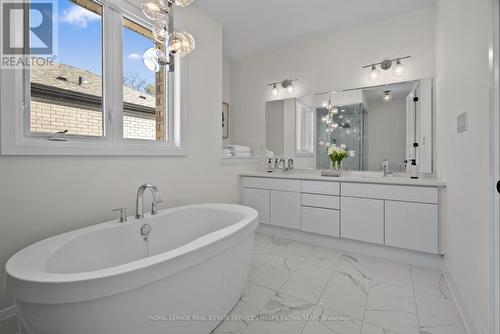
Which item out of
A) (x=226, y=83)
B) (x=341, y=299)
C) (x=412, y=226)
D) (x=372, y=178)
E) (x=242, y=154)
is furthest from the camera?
(x=226, y=83)

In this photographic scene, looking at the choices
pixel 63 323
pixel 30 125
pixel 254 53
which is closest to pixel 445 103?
pixel 254 53

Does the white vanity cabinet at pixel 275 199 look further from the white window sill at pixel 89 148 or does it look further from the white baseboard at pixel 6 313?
the white baseboard at pixel 6 313

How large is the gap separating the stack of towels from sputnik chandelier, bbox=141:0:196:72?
5.66 ft

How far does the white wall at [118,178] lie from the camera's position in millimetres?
1386

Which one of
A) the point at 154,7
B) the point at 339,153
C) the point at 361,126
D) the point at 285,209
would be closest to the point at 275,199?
the point at 285,209

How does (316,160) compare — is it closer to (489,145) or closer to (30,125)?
(489,145)

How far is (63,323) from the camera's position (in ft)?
2.75

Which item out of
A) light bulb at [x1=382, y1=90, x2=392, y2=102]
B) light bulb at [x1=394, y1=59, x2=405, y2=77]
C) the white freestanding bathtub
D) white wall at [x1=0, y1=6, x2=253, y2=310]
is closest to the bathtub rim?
the white freestanding bathtub

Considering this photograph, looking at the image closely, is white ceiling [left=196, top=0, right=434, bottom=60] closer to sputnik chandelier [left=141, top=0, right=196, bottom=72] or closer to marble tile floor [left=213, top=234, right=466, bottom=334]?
sputnik chandelier [left=141, top=0, right=196, bottom=72]

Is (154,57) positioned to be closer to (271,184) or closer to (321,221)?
(271,184)

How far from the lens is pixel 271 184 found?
304 cm

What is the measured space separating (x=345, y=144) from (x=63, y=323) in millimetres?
3004

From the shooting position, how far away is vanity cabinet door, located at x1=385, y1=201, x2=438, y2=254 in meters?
2.12

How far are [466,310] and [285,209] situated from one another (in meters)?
1.79
